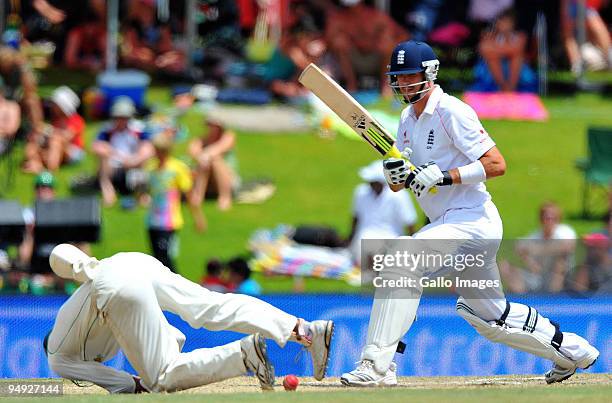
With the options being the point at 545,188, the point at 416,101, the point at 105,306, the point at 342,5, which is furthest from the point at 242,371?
the point at 342,5

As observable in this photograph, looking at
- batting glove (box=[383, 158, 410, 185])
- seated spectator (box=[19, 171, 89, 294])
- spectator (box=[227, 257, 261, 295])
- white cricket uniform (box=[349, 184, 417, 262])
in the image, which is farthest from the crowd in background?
batting glove (box=[383, 158, 410, 185])

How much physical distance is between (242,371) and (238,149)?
9.93m

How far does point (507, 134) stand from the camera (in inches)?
721

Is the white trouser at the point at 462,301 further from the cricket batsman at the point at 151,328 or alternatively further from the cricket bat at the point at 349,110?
the cricket bat at the point at 349,110

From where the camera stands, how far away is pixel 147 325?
7.80 metres

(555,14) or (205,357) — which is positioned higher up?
(555,14)

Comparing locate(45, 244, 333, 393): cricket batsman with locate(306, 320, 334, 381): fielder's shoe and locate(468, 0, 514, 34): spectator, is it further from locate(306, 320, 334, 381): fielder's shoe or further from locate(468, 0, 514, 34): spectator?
locate(468, 0, 514, 34): spectator

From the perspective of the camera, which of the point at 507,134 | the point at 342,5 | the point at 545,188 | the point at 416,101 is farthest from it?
the point at 342,5

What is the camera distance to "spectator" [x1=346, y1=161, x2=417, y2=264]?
13359 mm

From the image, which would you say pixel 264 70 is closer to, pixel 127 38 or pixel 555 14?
pixel 127 38

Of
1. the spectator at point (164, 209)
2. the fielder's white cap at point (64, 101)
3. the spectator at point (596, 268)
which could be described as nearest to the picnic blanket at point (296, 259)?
the spectator at point (164, 209)

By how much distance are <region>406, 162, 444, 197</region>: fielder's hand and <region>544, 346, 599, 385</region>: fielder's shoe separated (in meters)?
1.53

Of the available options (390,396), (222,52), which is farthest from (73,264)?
(222,52)

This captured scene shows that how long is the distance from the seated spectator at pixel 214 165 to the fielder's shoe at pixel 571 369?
737 cm
